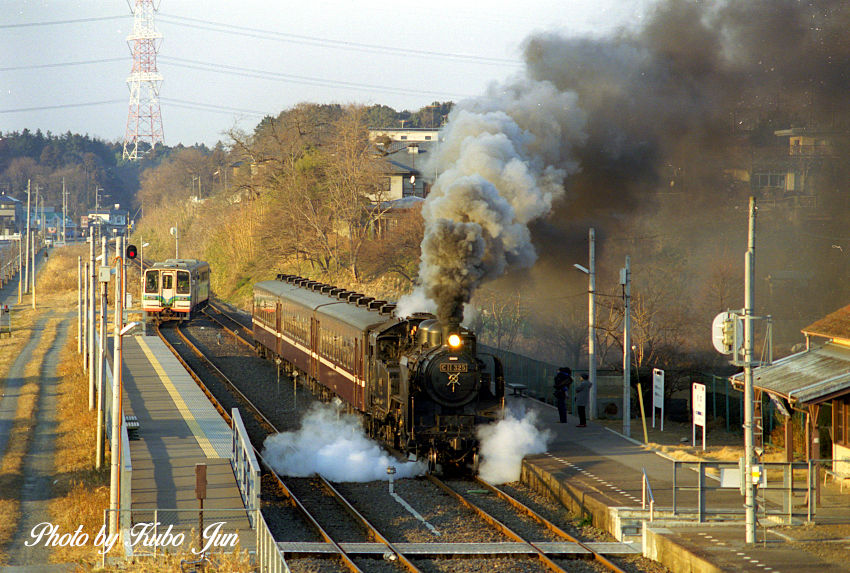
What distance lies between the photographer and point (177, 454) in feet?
61.0

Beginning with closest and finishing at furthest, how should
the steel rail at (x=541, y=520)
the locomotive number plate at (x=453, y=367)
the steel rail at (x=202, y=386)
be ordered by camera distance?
the steel rail at (x=541, y=520) → the locomotive number plate at (x=453, y=367) → the steel rail at (x=202, y=386)

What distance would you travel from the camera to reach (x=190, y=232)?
84625 mm

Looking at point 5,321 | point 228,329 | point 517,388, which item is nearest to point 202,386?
point 517,388

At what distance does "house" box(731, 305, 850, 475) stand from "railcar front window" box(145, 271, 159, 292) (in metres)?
31.7

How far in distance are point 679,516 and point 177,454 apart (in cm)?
996

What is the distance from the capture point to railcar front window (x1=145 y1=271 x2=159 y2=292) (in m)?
43.9

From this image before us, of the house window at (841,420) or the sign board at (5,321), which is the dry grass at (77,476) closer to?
the house window at (841,420)

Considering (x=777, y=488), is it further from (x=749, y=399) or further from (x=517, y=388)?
(x=517, y=388)

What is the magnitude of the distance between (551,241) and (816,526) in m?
17.9

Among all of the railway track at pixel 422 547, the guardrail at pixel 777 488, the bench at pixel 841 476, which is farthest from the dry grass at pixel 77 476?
the bench at pixel 841 476

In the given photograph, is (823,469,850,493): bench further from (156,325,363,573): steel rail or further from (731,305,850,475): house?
(156,325,363,573): steel rail

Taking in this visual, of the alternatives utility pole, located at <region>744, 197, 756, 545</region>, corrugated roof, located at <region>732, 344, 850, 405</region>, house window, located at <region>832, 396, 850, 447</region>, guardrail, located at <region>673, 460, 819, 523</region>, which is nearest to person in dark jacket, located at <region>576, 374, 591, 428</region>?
corrugated roof, located at <region>732, 344, 850, 405</region>

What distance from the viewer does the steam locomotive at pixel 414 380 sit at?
17.4 metres

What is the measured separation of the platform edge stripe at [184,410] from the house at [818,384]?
10675 mm
